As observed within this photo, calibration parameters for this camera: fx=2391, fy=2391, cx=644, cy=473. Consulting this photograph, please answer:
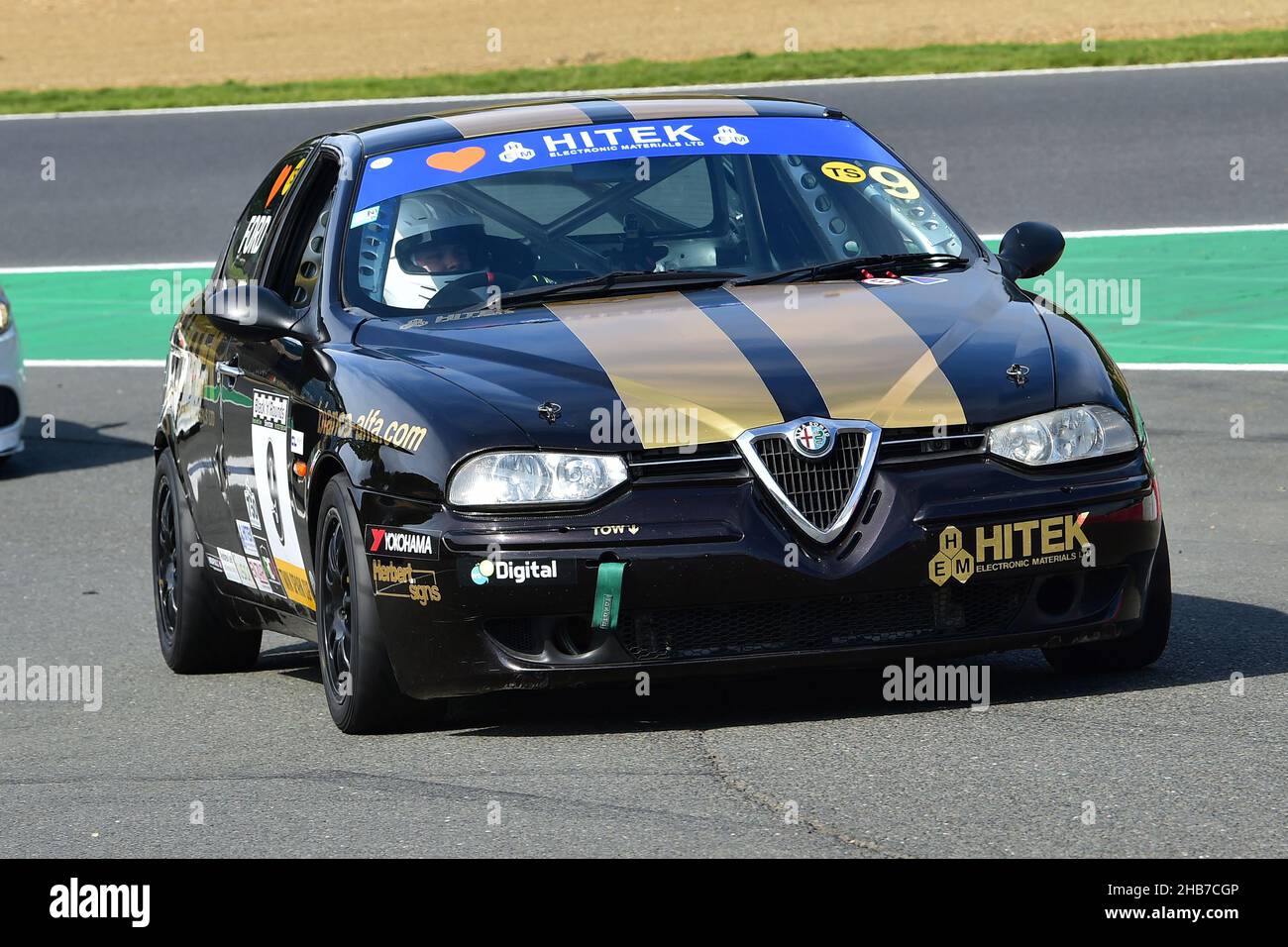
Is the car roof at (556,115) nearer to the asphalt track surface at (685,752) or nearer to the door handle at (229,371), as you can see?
the door handle at (229,371)

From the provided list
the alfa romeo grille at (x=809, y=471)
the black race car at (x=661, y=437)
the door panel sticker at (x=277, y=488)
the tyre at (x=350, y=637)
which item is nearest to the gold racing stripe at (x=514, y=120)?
the black race car at (x=661, y=437)

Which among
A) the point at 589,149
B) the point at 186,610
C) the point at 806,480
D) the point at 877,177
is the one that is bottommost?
the point at 186,610

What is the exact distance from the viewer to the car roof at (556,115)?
7.63m

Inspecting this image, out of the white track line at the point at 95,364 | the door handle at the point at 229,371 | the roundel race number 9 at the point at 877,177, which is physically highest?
the roundel race number 9 at the point at 877,177

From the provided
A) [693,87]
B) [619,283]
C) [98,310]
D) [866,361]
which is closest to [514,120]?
[619,283]

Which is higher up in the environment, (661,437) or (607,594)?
(661,437)

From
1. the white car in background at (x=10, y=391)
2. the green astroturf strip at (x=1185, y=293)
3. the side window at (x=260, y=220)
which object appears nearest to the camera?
the side window at (x=260, y=220)

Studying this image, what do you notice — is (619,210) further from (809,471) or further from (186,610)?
(186,610)

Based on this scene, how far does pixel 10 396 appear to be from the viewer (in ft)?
44.9

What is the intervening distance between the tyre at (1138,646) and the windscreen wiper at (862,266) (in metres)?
1.12

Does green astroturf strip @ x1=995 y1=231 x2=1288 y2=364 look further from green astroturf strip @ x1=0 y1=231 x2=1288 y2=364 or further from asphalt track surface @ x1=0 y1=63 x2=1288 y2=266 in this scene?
asphalt track surface @ x1=0 y1=63 x2=1288 y2=266

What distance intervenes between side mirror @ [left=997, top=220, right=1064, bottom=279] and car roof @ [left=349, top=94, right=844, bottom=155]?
0.90m

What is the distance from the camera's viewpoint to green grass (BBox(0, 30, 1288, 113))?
26.6 m

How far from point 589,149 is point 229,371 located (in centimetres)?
135
